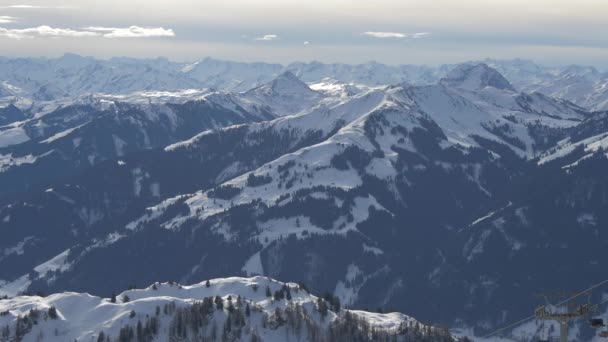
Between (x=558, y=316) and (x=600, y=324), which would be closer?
(x=600, y=324)
